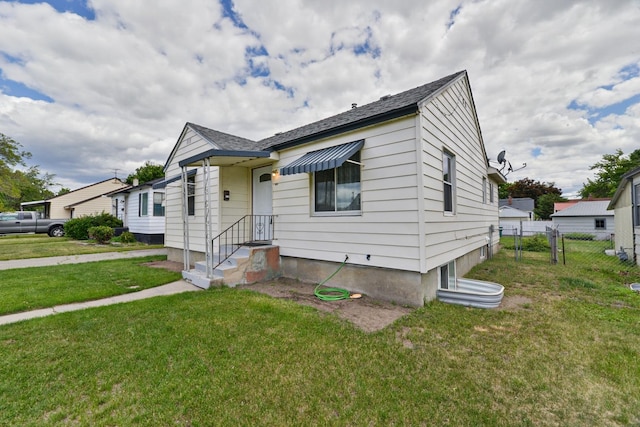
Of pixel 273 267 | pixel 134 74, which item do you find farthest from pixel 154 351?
pixel 134 74

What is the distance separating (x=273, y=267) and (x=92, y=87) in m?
13.6

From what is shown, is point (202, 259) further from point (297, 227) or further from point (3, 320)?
point (3, 320)

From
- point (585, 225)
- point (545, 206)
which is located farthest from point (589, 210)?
point (545, 206)

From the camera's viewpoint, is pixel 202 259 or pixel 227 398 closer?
pixel 227 398

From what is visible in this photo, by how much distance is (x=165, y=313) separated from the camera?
4.33m

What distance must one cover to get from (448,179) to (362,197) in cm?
250

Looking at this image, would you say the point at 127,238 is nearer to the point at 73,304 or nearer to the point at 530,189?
the point at 73,304

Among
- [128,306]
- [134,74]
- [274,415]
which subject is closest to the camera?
[274,415]

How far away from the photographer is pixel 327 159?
5102 millimetres

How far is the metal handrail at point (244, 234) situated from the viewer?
24.0 ft

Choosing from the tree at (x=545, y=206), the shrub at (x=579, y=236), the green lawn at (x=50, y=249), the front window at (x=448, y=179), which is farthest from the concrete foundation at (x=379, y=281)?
the tree at (x=545, y=206)

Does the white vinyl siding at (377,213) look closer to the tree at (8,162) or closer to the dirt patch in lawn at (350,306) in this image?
the dirt patch in lawn at (350,306)

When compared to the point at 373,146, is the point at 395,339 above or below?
below

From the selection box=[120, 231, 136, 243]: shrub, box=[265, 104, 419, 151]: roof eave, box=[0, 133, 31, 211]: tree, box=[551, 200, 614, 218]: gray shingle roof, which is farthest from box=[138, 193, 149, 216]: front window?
box=[551, 200, 614, 218]: gray shingle roof
